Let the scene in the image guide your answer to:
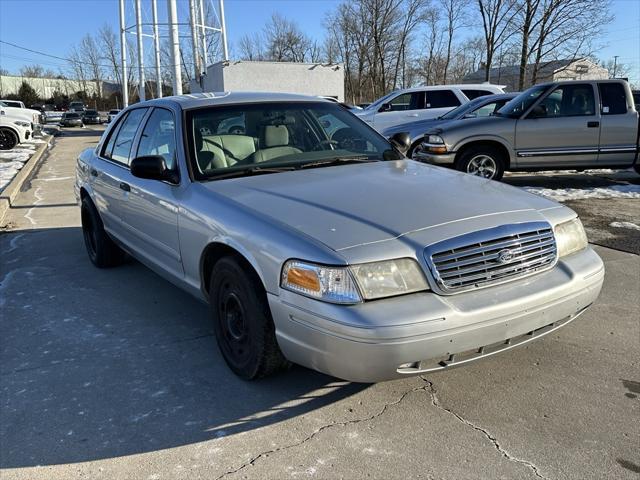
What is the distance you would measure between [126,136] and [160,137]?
91 centimetres

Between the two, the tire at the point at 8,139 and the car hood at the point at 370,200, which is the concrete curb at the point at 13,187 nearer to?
the tire at the point at 8,139

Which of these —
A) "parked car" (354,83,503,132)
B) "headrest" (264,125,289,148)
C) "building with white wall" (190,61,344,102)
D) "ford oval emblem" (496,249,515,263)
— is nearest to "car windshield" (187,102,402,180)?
"headrest" (264,125,289,148)

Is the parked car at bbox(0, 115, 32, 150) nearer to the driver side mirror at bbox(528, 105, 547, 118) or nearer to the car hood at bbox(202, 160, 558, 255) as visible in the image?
the driver side mirror at bbox(528, 105, 547, 118)

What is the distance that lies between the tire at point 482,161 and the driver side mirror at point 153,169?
6.57 metres

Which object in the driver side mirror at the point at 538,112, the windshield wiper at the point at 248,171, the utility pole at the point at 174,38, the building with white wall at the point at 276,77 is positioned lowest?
the windshield wiper at the point at 248,171

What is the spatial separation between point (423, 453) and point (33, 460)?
1.80 metres

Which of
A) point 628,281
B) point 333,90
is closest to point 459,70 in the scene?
point 333,90

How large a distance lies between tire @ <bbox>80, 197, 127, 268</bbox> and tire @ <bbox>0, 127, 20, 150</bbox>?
56.8 feet

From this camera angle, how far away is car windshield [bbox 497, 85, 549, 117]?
9.33 metres

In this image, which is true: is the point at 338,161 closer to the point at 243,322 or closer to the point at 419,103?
the point at 243,322

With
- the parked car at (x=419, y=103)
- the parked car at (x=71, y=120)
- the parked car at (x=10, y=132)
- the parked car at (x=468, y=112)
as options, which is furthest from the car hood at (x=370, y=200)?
the parked car at (x=71, y=120)

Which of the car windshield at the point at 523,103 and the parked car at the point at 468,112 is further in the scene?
the parked car at the point at 468,112

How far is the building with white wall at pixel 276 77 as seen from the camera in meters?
Answer: 22.5

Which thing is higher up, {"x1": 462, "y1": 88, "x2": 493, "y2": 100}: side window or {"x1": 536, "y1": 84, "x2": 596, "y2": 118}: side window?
{"x1": 462, "y1": 88, "x2": 493, "y2": 100}: side window
